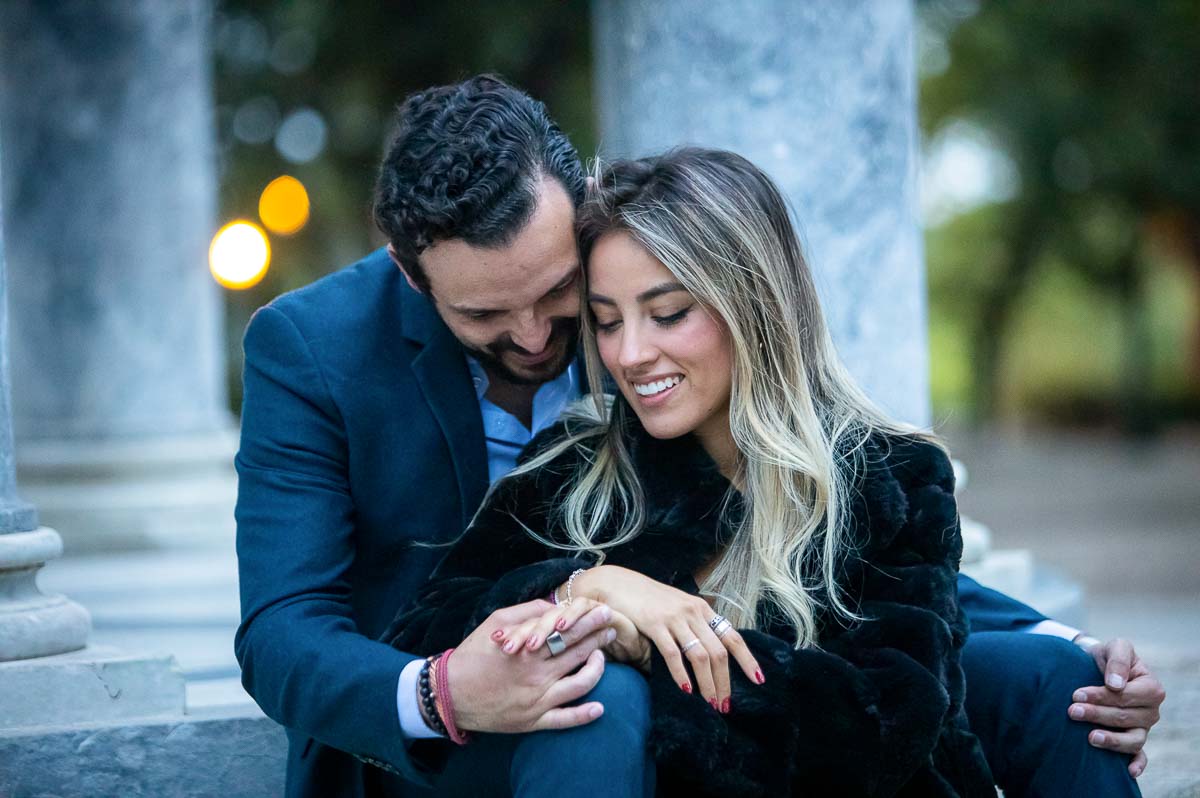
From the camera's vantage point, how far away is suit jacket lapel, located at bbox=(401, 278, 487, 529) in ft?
10.7

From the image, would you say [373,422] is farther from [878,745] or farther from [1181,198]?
[1181,198]

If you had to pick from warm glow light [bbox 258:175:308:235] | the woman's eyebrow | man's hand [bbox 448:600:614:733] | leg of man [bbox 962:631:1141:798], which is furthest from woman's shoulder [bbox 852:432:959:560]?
warm glow light [bbox 258:175:308:235]

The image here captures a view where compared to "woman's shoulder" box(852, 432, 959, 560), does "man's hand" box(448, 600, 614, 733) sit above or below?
below

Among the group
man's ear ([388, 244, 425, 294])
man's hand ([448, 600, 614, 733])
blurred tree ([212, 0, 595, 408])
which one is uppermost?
blurred tree ([212, 0, 595, 408])

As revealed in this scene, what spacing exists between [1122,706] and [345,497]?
167 cm

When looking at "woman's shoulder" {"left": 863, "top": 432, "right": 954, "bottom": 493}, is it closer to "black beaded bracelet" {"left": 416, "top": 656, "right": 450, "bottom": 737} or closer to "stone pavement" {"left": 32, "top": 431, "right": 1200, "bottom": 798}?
"black beaded bracelet" {"left": 416, "top": 656, "right": 450, "bottom": 737}

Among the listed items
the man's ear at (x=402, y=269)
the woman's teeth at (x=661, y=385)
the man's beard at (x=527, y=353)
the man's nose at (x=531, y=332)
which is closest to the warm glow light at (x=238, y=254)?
the man's ear at (x=402, y=269)

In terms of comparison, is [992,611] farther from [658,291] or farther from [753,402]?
[658,291]

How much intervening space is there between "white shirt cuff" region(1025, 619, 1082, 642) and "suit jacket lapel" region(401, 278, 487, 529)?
4.21ft

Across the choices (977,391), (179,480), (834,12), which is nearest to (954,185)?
(977,391)

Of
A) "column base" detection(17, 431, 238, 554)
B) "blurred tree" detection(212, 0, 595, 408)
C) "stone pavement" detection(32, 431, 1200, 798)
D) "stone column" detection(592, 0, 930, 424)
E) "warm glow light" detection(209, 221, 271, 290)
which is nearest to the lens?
"stone column" detection(592, 0, 930, 424)

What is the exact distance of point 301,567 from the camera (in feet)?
9.57

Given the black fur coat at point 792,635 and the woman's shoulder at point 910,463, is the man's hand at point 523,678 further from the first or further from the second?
the woman's shoulder at point 910,463

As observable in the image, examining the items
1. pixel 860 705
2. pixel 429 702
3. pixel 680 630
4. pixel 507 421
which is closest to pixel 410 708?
pixel 429 702
